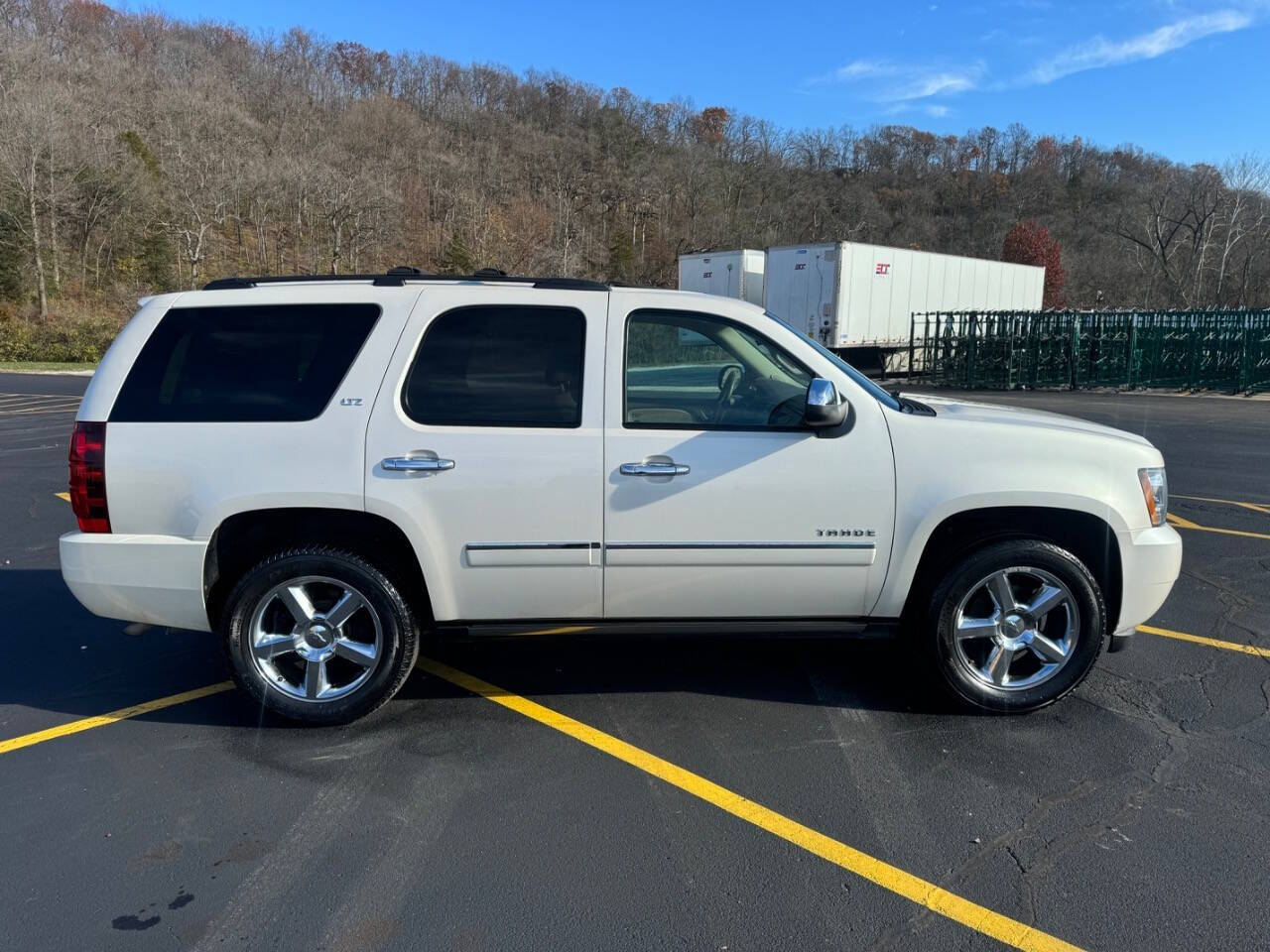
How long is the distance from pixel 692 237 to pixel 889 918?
85518 mm

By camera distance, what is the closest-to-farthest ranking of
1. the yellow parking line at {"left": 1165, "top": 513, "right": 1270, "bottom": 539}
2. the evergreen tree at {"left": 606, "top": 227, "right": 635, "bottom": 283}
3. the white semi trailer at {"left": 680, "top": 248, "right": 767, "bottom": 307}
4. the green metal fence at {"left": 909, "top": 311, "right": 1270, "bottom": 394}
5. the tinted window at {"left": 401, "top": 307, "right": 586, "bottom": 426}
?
the tinted window at {"left": 401, "top": 307, "right": 586, "bottom": 426}
the yellow parking line at {"left": 1165, "top": 513, "right": 1270, "bottom": 539}
the green metal fence at {"left": 909, "top": 311, "right": 1270, "bottom": 394}
the white semi trailer at {"left": 680, "top": 248, "right": 767, "bottom": 307}
the evergreen tree at {"left": 606, "top": 227, "right": 635, "bottom": 283}

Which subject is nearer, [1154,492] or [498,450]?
[498,450]

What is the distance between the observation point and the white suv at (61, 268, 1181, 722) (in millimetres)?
3623

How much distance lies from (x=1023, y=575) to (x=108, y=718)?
4204mm

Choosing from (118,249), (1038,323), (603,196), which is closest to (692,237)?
(603,196)

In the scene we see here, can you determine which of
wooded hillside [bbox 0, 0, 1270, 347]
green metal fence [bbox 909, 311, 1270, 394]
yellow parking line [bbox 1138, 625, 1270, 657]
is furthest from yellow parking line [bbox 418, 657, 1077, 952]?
wooded hillside [bbox 0, 0, 1270, 347]

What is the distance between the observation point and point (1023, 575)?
3.88m

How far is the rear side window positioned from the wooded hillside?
41.9m

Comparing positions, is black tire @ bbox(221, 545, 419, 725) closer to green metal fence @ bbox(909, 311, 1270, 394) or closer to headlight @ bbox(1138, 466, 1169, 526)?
headlight @ bbox(1138, 466, 1169, 526)

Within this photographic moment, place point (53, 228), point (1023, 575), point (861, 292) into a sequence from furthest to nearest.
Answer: point (53, 228) → point (861, 292) → point (1023, 575)

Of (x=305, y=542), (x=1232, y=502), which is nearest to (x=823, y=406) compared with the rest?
(x=305, y=542)

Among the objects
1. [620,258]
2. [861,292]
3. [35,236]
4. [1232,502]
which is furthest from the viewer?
[620,258]

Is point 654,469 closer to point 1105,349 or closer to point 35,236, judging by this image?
point 1105,349

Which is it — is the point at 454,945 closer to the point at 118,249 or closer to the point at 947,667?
the point at 947,667
